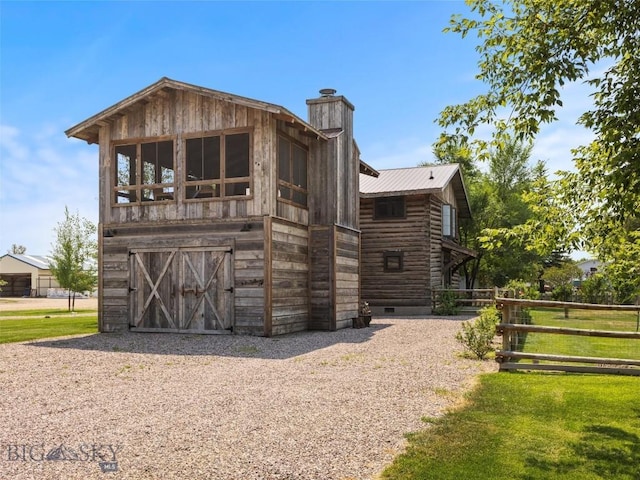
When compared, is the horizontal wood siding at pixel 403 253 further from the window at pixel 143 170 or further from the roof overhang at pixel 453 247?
the window at pixel 143 170

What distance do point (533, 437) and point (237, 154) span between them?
14734 mm

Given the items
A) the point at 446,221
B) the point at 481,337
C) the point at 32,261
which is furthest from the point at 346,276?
the point at 32,261

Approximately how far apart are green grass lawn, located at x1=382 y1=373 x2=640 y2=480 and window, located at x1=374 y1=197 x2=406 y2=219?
65.2 feet

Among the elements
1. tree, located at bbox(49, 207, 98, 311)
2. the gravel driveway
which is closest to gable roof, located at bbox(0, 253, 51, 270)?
tree, located at bbox(49, 207, 98, 311)

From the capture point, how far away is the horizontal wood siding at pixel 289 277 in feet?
53.9

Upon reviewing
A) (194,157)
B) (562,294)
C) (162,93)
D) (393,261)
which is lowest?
(562,294)

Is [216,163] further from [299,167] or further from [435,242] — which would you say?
[435,242]

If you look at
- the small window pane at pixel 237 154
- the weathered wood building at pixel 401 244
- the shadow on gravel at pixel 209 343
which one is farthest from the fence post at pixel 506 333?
the weathered wood building at pixel 401 244

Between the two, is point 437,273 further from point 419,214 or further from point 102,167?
point 102,167

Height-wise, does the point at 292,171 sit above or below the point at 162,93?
below

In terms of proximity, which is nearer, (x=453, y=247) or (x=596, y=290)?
(x=453, y=247)

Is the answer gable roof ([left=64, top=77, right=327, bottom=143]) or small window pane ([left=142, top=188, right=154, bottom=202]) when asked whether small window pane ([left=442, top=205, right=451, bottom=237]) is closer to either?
gable roof ([left=64, top=77, right=327, bottom=143])

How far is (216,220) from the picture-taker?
16.6 meters

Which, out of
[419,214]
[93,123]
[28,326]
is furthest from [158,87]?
[419,214]
